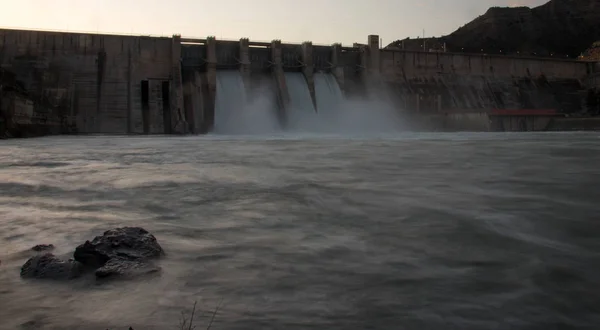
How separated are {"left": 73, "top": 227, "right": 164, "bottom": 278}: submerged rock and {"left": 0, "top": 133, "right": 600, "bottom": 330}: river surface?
0.45ft

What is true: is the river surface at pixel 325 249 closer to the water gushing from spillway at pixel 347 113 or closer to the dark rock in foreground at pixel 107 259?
the dark rock in foreground at pixel 107 259

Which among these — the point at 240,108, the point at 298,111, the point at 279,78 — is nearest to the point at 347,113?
the point at 298,111

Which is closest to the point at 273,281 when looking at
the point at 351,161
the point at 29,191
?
the point at 29,191

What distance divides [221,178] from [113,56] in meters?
24.3

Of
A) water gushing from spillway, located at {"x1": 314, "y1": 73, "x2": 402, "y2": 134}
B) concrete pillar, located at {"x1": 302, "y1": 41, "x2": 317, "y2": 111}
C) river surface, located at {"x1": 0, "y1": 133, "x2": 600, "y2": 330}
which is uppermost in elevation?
concrete pillar, located at {"x1": 302, "y1": 41, "x2": 317, "y2": 111}

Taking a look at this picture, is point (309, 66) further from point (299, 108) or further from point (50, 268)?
point (50, 268)

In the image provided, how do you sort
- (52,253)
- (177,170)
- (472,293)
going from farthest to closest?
(177,170), (52,253), (472,293)

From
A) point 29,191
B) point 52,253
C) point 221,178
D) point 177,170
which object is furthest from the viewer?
point 177,170

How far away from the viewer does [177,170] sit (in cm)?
1042

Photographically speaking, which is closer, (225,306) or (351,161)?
(225,306)

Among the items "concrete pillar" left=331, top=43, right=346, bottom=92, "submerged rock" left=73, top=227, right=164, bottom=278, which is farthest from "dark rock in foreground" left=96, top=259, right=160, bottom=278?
"concrete pillar" left=331, top=43, right=346, bottom=92

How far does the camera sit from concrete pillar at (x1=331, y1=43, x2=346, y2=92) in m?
34.5

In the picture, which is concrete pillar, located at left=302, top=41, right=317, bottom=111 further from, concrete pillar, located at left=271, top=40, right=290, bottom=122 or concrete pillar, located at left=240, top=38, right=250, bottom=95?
concrete pillar, located at left=240, top=38, right=250, bottom=95

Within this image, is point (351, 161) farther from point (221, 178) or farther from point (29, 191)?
point (29, 191)
